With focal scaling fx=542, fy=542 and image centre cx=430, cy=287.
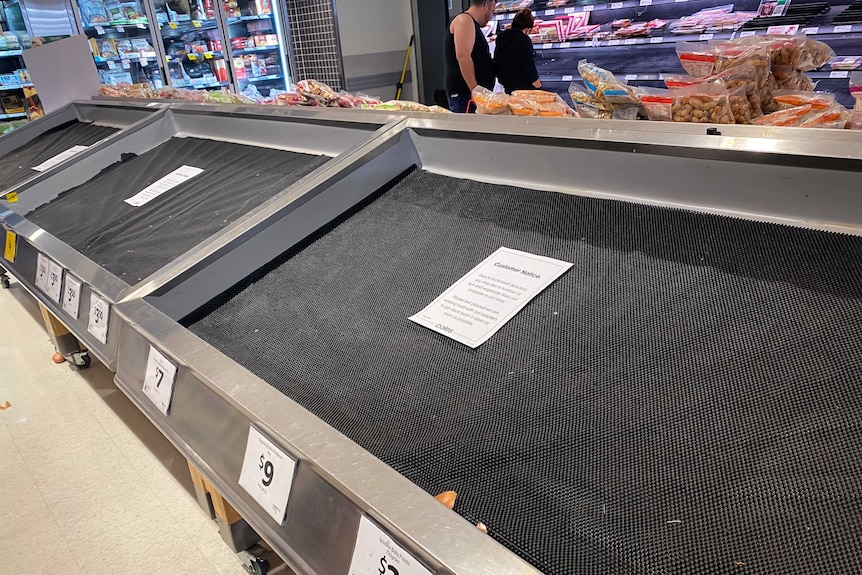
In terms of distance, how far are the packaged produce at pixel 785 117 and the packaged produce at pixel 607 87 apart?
0.76 feet

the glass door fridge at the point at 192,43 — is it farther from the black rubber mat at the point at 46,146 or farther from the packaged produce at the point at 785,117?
the packaged produce at the point at 785,117

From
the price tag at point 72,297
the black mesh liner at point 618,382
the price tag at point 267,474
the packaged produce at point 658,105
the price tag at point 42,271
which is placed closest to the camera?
the black mesh liner at point 618,382

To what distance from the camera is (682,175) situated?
32.7 inches

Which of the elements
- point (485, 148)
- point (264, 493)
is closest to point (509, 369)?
point (264, 493)

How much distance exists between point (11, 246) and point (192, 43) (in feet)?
14.5

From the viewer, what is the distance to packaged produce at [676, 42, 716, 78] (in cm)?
109

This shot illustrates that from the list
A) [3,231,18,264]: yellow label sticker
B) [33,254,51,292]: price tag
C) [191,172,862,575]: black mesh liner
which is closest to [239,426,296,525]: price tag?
[191,172,862,575]: black mesh liner

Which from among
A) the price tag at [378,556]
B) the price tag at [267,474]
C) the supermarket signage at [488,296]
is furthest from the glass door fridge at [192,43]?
the price tag at [378,556]

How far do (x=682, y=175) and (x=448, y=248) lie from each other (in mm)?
387

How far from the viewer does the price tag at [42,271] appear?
4.55 ft

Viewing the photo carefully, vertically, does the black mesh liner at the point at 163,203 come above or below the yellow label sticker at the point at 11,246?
above

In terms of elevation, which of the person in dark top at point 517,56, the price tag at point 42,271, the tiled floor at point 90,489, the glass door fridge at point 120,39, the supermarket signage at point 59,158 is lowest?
the tiled floor at point 90,489

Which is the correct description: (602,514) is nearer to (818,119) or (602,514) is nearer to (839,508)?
(839,508)

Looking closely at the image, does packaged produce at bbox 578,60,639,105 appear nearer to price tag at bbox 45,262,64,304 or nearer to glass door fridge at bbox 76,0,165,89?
price tag at bbox 45,262,64,304
